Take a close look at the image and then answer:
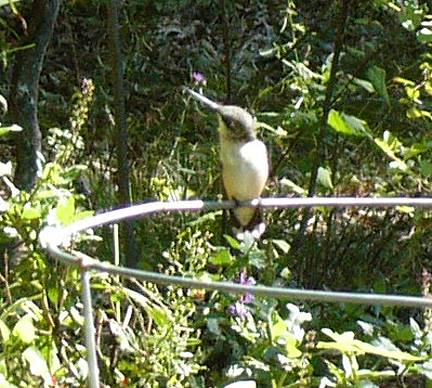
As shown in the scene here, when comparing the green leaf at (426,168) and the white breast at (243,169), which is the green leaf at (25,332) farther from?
the green leaf at (426,168)

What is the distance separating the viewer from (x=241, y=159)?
2.89 metres

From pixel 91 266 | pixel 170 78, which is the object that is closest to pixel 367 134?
pixel 91 266

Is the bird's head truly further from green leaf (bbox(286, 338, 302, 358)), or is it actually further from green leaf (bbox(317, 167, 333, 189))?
green leaf (bbox(286, 338, 302, 358))

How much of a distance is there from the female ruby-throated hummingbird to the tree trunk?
21.9 inches

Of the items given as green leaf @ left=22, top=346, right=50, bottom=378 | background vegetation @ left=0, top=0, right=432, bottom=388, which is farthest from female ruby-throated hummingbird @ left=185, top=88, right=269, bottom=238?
green leaf @ left=22, top=346, right=50, bottom=378

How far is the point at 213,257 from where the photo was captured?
259cm

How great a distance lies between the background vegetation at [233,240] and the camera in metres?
2.35

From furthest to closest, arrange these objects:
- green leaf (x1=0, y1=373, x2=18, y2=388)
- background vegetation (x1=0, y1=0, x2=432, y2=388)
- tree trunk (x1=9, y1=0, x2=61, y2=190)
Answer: tree trunk (x1=9, y1=0, x2=61, y2=190) → background vegetation (x1=0, y1=0, x2=432, y2=388) → green leaf (x1=0, y1=373, x2=18, y2=388)

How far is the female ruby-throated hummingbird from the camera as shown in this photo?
9.39 ft

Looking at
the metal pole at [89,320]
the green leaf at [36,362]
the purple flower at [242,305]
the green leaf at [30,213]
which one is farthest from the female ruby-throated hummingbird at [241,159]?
the metal pole at [89,320]

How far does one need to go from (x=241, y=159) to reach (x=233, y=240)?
1.11 ft

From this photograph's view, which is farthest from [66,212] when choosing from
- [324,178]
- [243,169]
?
[324,178]

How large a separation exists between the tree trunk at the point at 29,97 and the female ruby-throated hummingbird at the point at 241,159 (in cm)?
56

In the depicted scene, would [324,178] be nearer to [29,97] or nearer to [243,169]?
[243,169]
